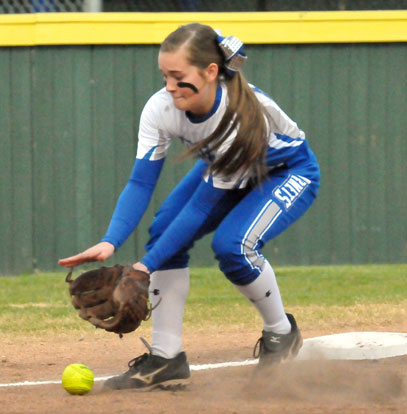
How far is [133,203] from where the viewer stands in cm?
428

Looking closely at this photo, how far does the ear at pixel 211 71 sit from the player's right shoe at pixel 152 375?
140cm

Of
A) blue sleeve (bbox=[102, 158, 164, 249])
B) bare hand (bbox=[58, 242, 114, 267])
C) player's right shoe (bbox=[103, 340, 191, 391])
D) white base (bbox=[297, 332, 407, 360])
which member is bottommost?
white base (bbox=[297, 332, 407, 360])

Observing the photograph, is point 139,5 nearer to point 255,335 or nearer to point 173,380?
point 255,335

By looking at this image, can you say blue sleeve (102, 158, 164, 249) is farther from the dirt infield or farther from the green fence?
the green fence

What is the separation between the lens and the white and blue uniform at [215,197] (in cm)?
423

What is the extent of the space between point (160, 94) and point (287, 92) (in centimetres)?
459

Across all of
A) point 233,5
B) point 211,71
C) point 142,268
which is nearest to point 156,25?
point 233,5

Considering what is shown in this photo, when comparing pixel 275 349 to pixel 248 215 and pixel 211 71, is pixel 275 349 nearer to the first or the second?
pixel 248 215

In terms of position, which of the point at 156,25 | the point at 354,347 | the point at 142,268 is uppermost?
the point at 156,25

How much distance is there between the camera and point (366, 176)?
8.99 m

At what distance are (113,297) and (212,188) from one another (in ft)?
2.21

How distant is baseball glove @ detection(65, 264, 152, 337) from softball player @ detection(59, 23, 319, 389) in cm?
8

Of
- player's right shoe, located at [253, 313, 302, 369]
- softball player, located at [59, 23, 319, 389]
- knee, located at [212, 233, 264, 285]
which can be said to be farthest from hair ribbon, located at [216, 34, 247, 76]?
player's right shoe, located at [253, 313, 302, 369]

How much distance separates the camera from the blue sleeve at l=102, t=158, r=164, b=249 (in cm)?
418
